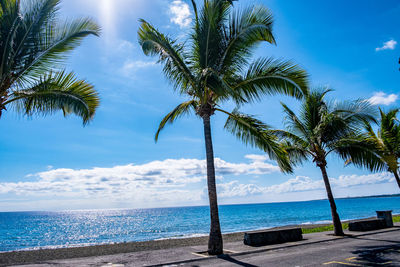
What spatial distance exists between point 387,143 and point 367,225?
4.85m

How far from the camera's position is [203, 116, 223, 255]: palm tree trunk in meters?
8.78

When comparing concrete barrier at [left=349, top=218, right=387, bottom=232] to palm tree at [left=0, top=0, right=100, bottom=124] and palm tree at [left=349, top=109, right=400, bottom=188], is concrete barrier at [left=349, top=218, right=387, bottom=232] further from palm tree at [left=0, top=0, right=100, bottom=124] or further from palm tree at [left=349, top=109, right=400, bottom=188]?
palm tree at [left=0, top=0, right=100, bottom=124]

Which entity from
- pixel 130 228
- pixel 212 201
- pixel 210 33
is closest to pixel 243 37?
pixel 210 33

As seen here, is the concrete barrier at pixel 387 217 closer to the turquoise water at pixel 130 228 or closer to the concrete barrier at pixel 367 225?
the concrete barrier at pixel 367 225

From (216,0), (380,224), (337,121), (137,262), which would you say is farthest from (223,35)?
(380,224)

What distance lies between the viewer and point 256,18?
9.06 m

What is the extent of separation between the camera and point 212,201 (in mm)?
9180

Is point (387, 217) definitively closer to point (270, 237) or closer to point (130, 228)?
point (270, 237)

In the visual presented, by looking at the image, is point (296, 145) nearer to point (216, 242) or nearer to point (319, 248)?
point (319, 248)

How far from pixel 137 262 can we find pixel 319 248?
21.2 ft

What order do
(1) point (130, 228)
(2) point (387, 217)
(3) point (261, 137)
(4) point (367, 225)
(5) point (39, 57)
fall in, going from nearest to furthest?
1. (5) point (39, 57)
2. (3) point (261, 137)
3. (4) point (367, 225)
4. (2) point (387, 217)
5. (1) point (130, 228)

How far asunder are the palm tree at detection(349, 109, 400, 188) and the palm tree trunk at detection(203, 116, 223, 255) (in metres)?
7.89

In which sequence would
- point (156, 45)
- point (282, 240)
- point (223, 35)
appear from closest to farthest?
point (156, 45) < point (223, 35) < point (282, 240)

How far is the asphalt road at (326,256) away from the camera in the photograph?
22.4ft
